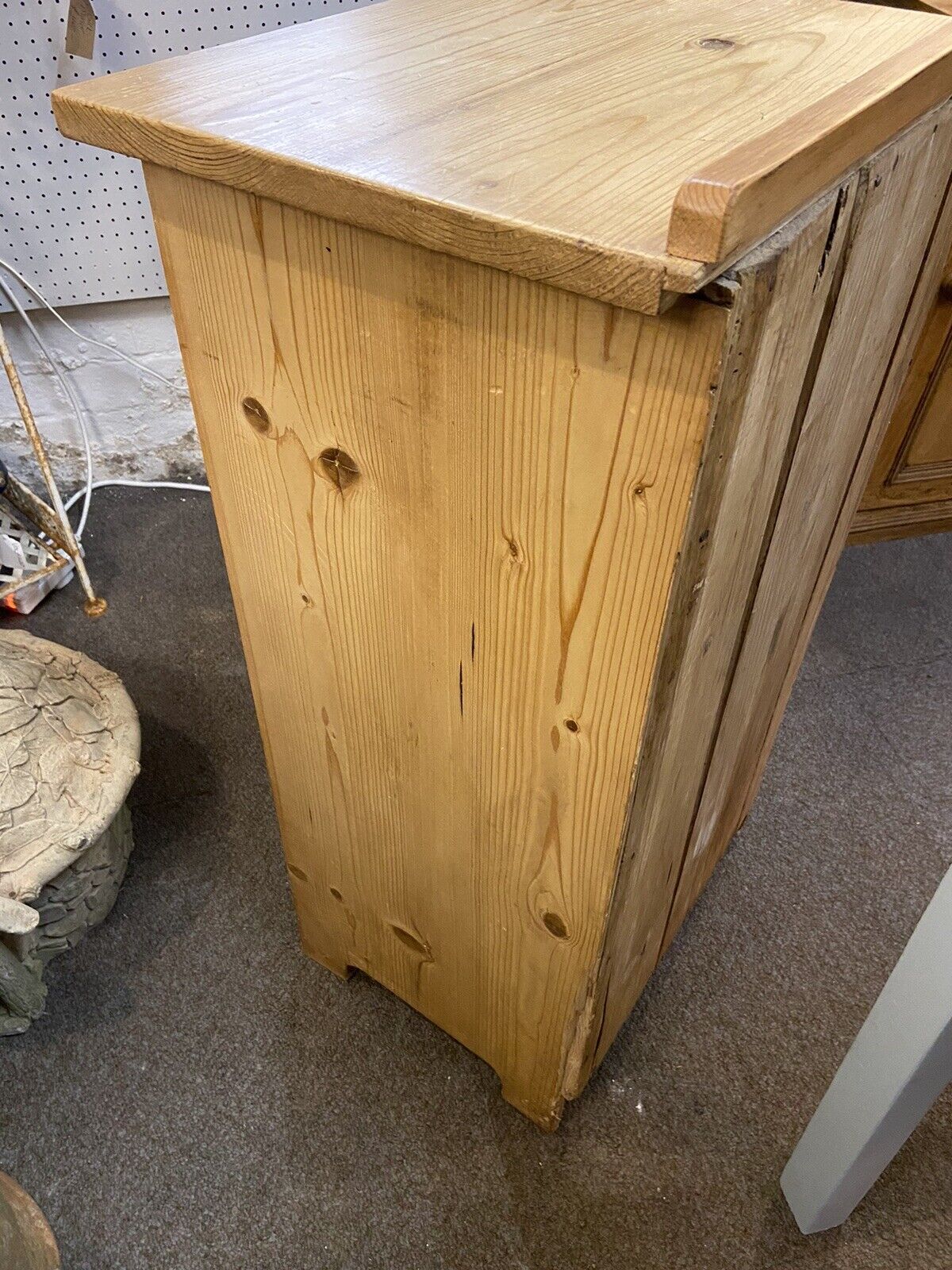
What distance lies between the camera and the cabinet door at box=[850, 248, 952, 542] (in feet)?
5.33

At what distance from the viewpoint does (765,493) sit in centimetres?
68

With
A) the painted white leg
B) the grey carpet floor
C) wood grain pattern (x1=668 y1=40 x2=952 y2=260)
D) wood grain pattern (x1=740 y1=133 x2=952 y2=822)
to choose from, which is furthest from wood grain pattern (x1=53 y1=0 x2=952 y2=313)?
the grey carpet floor

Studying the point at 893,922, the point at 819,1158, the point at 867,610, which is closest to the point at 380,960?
the point at 819,1158

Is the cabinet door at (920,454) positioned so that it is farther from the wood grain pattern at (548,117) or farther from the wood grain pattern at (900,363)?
the wood grain pattern at (548,117)

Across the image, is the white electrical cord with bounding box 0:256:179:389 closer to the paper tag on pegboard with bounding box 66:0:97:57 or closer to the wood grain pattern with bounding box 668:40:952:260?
the paper tag on pegboard with bounding box 66:0:97:57

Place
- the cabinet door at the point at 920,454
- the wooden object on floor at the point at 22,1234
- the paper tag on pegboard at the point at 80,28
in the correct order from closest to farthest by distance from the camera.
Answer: the wooden object on floor at the point at 22,1234
the paper tag on pegboard at the point at 80,28
the cabinet door at the point at 920,454

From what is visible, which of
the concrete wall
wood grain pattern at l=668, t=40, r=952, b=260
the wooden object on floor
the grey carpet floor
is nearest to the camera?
wood grain pattern at l=668, t=40, r=952, b=260

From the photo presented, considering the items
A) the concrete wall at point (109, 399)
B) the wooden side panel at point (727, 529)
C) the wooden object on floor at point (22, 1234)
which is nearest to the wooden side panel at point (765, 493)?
the wooden side panel at point (727, 529)

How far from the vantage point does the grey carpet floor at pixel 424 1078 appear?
109 cm

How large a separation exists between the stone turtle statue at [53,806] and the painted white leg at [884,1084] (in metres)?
0.91

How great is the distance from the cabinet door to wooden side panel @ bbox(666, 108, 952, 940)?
751mm

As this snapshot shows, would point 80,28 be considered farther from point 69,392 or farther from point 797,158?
point 797,158

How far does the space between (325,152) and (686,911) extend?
1.13 meters

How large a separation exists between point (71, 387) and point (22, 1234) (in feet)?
5.19
